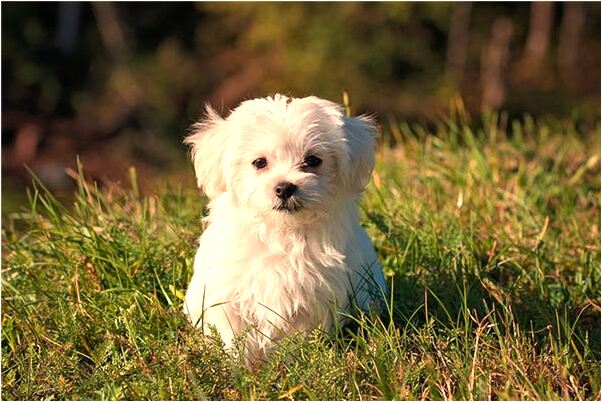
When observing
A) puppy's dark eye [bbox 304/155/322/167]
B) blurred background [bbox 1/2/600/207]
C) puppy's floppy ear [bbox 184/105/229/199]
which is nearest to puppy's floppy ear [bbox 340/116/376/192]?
puppy's dark eye [bbox 304/155/322/167]

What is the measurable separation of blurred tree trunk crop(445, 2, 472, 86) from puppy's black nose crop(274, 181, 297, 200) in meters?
15.9

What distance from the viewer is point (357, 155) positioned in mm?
4375

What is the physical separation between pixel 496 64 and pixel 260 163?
1553cm

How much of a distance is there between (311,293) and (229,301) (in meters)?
0.35

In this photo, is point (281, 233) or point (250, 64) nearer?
point (281, 233)

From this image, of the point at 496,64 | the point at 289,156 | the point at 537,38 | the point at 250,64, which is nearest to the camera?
the point at 289,156

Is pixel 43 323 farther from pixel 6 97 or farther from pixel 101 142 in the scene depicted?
pixel 6 97

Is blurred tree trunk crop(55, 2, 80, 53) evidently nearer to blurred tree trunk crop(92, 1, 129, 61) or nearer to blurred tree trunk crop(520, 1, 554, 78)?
blurred tree trunk crop(92, 1, 129, 61)

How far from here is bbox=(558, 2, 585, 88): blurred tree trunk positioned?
1983 cm

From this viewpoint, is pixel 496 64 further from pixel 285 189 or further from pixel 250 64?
pixel 285 189

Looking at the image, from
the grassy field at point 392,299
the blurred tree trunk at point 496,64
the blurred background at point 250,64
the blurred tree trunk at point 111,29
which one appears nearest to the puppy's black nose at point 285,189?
the grassy field at point 392,299

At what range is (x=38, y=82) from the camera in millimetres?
18484

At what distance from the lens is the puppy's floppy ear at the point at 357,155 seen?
14.3ft

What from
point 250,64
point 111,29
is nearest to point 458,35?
point 250,64
